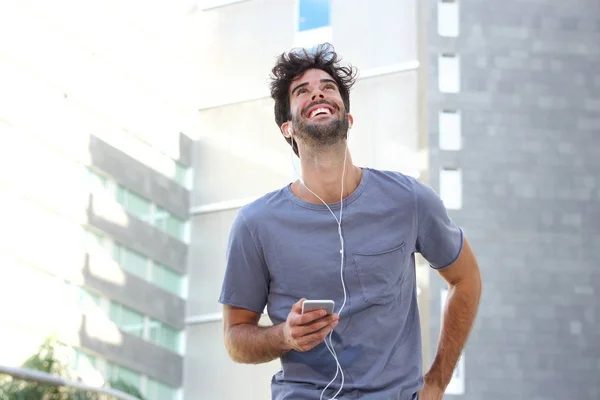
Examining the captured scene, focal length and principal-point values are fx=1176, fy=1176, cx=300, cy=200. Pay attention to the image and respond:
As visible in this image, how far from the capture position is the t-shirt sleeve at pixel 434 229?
2104mm

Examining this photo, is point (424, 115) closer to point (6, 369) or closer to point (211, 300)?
point (211, 300)

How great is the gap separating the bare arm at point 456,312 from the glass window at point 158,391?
2238cm

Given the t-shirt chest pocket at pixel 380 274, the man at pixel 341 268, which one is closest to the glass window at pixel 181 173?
the man at pixel 341 268

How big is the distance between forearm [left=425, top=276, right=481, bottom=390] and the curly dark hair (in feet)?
1.33

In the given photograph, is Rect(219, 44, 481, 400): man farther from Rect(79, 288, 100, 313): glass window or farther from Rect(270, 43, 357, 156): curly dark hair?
Rect(79, 288, 100, 313): glass window

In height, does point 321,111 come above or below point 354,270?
above

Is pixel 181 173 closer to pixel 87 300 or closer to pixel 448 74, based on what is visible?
pixel 87 300

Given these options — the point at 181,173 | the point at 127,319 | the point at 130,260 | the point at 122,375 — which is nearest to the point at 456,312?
the point at 122,375

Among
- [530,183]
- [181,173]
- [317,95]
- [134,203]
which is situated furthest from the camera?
[181,173]

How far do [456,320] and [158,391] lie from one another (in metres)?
22.9

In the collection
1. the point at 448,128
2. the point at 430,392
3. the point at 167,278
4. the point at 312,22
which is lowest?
the point at 430,392

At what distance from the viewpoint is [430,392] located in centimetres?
211

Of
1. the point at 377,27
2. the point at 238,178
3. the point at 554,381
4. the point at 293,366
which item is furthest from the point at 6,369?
the point at 238,178

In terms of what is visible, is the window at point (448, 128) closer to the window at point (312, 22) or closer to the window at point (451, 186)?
the window at point (451, 186)
